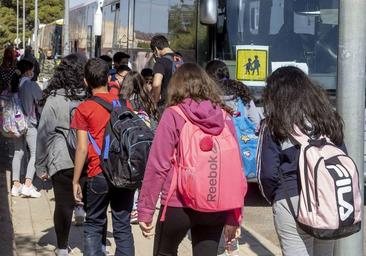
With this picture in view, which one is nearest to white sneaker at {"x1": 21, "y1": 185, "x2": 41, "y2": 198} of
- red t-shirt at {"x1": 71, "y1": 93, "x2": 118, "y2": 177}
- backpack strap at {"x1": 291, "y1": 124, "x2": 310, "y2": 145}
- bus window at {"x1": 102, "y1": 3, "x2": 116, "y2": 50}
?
A: red t-shirt at {"x1": 71, "y1": 93, "x2": 118, "y2": 177}

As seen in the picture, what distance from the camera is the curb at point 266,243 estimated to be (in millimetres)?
7266

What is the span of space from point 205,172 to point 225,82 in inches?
121

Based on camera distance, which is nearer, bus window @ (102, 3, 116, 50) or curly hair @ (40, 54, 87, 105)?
curly hair @ (40, 54, 87, 105)

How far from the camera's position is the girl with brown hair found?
4328 mm

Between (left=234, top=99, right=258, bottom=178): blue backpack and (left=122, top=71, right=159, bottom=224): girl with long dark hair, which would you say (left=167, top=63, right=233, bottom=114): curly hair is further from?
(left=234, top=99, right=258, bottom=178): blue backpack

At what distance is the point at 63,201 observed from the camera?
20.5 ft

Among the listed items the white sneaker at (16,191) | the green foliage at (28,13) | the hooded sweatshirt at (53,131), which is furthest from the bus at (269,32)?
the green foliage at (28,13)

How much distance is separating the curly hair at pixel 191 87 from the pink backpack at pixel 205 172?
4.7 inches

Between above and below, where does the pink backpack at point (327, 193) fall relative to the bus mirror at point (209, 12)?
below

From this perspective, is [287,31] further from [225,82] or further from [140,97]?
[140,97]

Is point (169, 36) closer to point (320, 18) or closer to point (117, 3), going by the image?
point (320, 18)

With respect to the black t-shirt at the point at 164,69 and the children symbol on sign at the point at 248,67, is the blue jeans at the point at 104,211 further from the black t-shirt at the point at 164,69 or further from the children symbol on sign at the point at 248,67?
the children symbol on sign at the point at 248,67

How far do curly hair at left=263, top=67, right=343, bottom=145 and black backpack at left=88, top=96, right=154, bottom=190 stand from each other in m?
1.21

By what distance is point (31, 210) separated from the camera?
8906 mm
